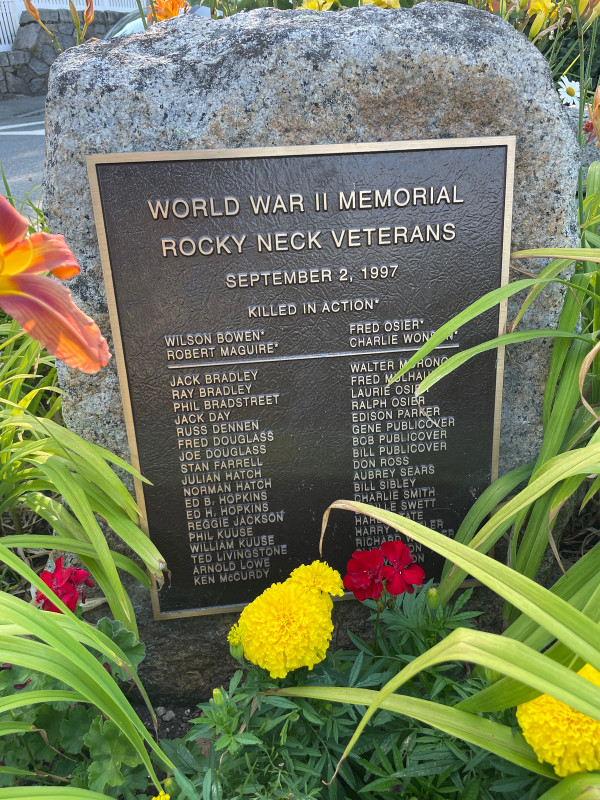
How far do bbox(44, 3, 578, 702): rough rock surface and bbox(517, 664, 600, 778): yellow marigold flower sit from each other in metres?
1.33

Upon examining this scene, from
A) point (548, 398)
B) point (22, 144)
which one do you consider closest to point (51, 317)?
point (548, 398)

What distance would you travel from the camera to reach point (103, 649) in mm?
1113

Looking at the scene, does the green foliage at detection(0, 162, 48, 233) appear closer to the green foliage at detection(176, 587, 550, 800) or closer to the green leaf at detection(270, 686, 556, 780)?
the green foliage at detection(176, 587, 550, 800)

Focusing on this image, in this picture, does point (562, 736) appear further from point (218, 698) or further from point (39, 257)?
point (39, 257)

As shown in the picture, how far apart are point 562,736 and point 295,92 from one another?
150 centimetres

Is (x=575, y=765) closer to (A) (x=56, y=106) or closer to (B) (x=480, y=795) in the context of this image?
(B) (x=480, y=795)

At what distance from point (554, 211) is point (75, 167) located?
129 centimetres

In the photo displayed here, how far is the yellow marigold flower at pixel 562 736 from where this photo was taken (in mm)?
902

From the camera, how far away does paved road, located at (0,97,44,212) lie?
19.6ft

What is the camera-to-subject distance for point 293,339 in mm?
1720

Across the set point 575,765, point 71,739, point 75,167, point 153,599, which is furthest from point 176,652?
point 75,167

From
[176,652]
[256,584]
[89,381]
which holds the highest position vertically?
[89,381]

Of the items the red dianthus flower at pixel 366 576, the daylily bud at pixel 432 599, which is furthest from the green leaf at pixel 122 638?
the daylily bud at pixel 432 599

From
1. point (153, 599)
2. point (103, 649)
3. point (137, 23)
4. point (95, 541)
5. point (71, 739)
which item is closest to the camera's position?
point (103, 649)
